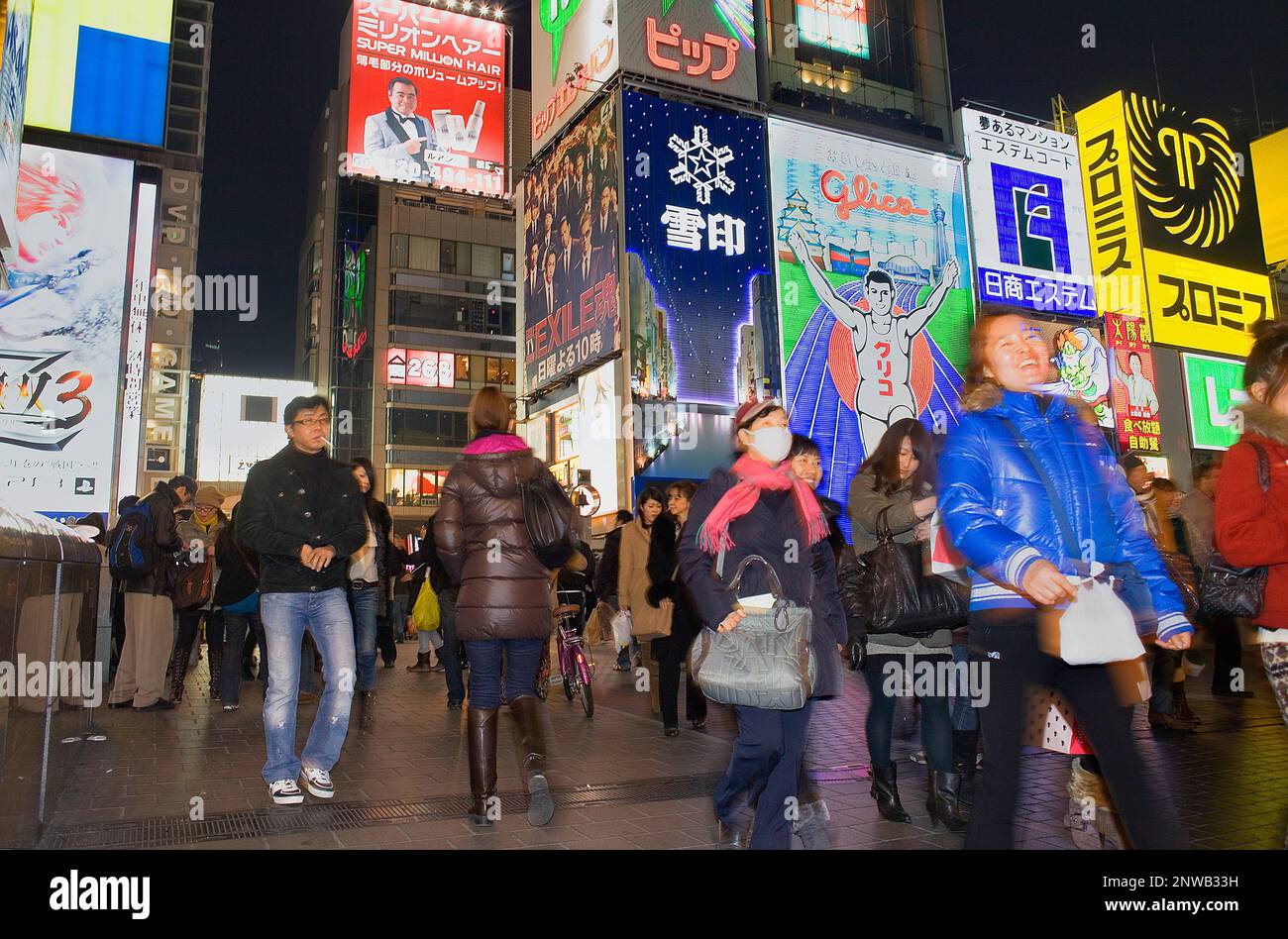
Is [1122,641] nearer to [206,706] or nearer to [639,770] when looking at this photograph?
[639,770]

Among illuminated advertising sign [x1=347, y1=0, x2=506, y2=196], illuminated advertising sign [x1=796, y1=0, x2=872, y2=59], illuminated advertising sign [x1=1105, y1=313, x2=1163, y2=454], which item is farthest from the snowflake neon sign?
illuminated advertising sign [x1=1105, y1=313, x2=1163, y2=454]

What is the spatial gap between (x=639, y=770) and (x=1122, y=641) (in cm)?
399

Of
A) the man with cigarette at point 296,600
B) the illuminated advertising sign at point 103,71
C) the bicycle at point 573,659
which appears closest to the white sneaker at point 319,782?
the man with cigarette at point 296,600

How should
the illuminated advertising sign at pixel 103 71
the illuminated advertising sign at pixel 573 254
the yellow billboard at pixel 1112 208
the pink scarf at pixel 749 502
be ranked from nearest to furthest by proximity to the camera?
the pink scarf at pixel 749 502 → the illuminated advertising sign at pixel 103 71 → the illuminated advertising sign at pixel 573 254 → the yellow billboard at pixel 1112 208

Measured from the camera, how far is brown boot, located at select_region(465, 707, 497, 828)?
458cm

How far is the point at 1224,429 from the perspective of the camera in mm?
31688

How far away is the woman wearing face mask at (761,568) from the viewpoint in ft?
11.6

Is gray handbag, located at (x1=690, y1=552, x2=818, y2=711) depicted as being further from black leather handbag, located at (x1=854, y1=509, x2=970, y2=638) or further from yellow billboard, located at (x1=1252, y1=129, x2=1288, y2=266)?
yellow billboard, located at (x1=1252, y1=129, x2=1288, y2=266)

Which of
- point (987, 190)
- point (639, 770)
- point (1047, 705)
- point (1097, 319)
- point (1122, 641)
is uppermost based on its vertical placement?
point (987, 190)

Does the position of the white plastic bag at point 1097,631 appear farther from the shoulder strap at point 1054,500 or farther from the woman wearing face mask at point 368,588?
the woman wearing face mask at point 368,588

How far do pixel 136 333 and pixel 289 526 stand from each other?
2300cm

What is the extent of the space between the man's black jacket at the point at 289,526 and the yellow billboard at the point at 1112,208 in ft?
97.6

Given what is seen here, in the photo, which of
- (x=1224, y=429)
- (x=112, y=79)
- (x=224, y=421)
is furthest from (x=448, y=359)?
(x=1224, y=429)

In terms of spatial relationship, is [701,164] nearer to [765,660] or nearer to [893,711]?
[893,711]
